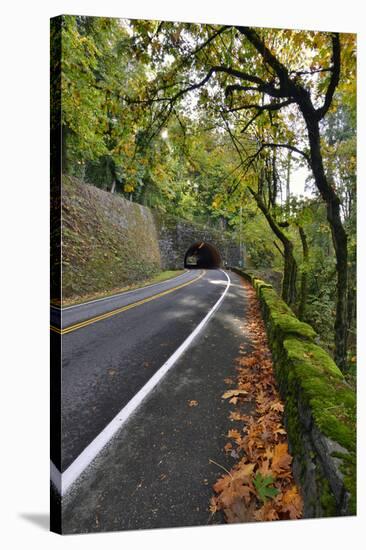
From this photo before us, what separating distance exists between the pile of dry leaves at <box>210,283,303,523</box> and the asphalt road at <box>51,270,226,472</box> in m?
1.19

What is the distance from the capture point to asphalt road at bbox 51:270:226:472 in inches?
120

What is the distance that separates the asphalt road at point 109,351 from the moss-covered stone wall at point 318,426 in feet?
5.53

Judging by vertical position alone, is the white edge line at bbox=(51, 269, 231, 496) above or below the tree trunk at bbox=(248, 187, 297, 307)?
below

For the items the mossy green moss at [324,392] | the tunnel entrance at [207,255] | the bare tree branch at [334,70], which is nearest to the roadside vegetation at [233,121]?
the bare tree branch at [334,70]

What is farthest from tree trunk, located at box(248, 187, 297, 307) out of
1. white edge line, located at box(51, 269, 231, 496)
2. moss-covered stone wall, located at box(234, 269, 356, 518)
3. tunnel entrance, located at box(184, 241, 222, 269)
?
tunnel entrance, located at box(184, 241, 222, 269)

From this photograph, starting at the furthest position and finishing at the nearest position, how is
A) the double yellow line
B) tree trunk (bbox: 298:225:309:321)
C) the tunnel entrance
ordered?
the tunnel entrance, tree trunk (bbox: 298:225:309:321), the double yellow line

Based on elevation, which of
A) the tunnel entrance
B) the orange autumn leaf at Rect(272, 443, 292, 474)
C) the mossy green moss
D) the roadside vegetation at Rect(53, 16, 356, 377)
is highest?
the roadside vegetation at Rect(53, 16, 356, 377)

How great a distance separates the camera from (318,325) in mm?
4840

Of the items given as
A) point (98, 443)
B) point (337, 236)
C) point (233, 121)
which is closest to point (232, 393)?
point (98, 443)

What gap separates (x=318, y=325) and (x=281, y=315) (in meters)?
0.56

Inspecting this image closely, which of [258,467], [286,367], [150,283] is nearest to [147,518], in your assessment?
[258,467]

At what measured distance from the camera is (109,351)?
14.0 feet

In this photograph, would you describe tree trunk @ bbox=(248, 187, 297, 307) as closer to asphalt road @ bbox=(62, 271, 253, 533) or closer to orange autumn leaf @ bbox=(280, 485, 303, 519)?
asphalt road @ bbox=(62, 271, 253, 533)

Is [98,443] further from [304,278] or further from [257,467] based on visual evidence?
[304,278]
